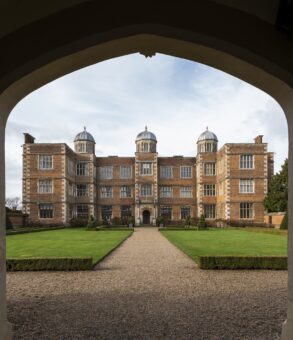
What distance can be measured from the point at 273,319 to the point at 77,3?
4.59 m

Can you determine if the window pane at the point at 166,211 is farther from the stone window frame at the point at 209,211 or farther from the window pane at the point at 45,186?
the window pane at the point at 45,186

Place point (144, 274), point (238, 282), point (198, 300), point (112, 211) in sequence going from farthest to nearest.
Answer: point (112, 211) < point (144, 274) < point (238, 282) < point (198, 300)

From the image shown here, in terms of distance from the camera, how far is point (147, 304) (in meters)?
5.66

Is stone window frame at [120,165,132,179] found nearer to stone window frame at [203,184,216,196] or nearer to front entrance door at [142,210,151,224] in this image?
front entrance door at [142,210,151,224]

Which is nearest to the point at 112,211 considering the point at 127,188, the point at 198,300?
the point at 127,188

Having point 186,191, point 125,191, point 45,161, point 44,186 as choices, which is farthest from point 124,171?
point 44,186

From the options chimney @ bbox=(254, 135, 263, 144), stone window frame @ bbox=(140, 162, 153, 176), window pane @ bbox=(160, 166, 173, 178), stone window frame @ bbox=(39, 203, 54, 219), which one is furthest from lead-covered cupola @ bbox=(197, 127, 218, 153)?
stone window frame @ bbox=(39, 203, 54, 219)

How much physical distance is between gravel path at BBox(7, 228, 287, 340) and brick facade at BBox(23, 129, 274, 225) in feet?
77.5

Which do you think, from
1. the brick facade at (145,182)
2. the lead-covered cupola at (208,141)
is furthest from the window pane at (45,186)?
the lead-covered cupola at (208,141)

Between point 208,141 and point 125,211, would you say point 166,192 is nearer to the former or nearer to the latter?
point 125,211

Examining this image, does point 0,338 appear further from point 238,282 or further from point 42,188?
point 42,188

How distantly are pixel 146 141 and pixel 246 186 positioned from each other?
12003 mm

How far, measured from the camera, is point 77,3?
9.90 ft

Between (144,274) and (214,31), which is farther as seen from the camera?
(144,274)
